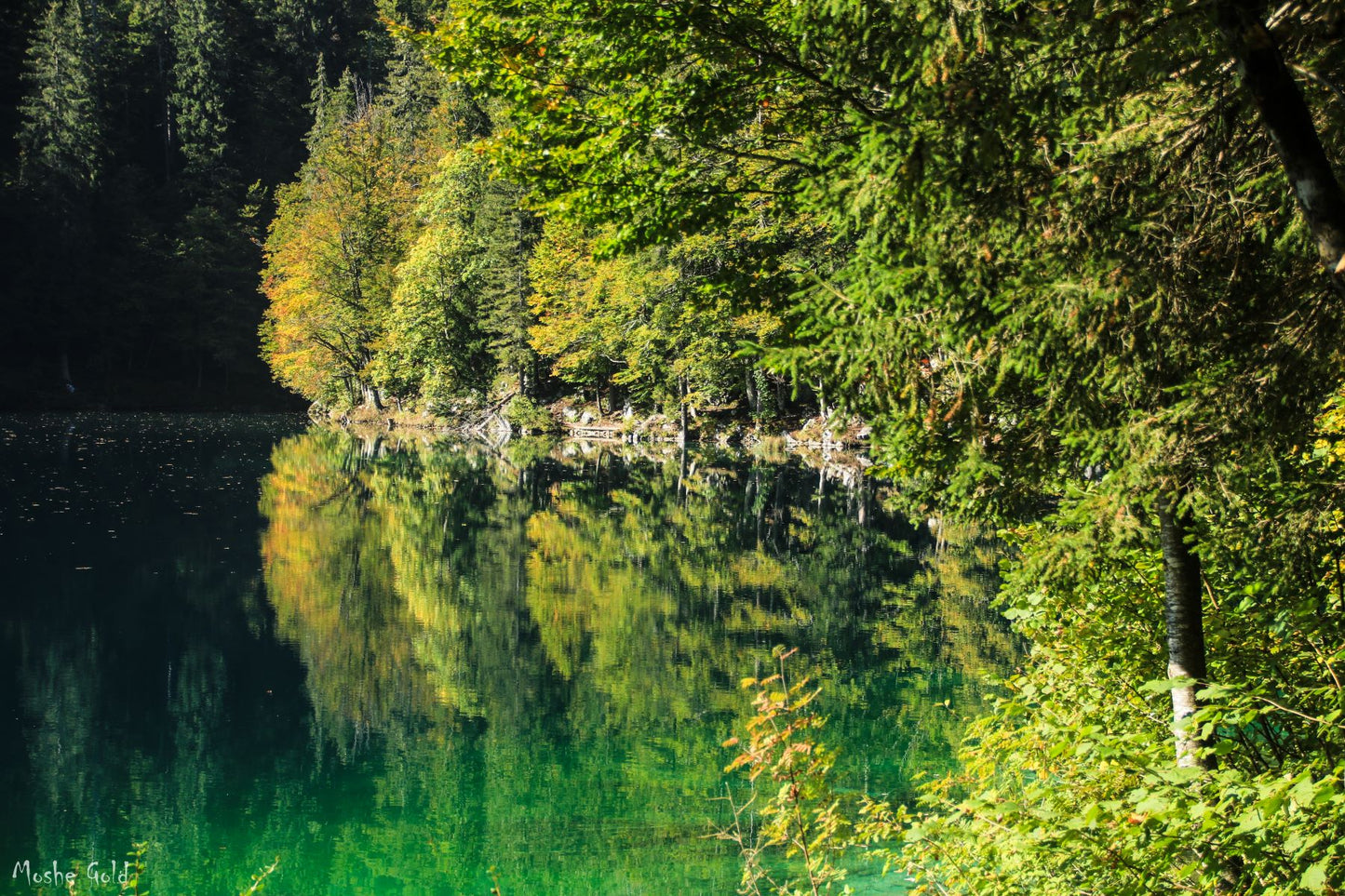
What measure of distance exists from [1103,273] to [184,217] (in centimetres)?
6880

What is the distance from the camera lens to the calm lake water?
876 cm

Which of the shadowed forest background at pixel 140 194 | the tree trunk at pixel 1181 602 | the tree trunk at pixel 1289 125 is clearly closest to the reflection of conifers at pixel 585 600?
the tree trunk at pixel 1181 602

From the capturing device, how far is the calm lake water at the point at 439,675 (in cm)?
876

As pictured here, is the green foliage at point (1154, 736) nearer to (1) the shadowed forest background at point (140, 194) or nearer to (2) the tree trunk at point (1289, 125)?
(2) the tree trunk at point (1289, 125)

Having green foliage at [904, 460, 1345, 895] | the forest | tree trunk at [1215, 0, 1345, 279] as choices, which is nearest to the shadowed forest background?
the forest

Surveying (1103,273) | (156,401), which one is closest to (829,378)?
(1103,273)

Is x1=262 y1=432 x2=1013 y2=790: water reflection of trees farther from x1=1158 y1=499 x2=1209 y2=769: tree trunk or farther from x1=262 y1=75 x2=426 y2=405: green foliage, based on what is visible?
x1=262 y1=75 x2=426 y2=405: green foliage

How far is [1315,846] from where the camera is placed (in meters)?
4.00

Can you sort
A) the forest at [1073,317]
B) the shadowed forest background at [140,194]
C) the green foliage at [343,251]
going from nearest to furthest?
the forest at [1073,317]
the green foliage at [343,251]
the shadowed forest background at [140,194]
